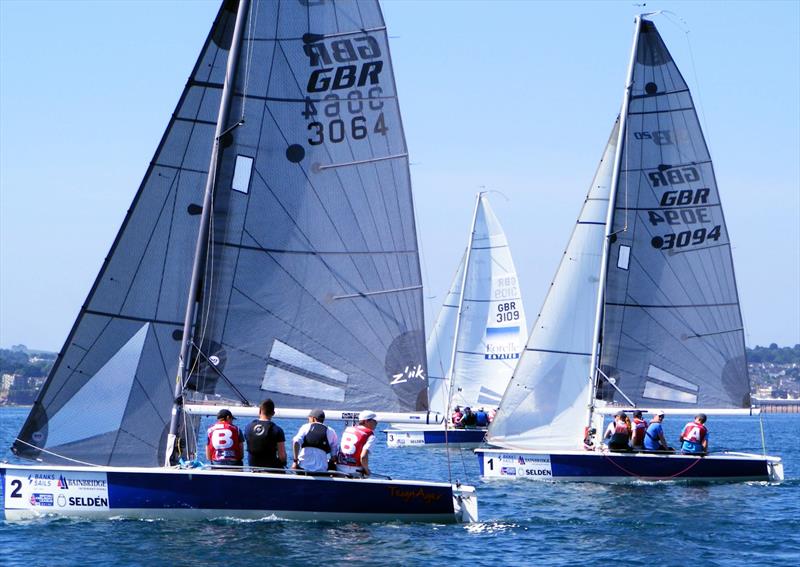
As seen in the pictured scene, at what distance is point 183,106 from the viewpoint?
1894cm

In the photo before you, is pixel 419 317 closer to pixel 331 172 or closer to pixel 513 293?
pixel 331 172

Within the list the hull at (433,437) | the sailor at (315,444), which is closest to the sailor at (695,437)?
the sailor at (315,444)

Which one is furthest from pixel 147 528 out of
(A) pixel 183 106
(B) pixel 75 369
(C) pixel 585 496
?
(C) pixel 585 496

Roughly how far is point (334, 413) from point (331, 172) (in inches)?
139

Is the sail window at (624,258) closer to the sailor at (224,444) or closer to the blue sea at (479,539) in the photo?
the blue sea at (479,539)

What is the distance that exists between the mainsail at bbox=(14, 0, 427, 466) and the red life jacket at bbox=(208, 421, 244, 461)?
974mm

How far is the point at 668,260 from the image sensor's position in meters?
29.1

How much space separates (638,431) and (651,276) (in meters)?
4.10

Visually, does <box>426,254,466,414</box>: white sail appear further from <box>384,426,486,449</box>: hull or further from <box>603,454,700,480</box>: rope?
<box>603,454,700,480</box>: rope

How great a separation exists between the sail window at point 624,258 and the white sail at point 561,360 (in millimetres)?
486

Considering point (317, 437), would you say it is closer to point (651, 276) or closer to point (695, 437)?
point (695, 437)

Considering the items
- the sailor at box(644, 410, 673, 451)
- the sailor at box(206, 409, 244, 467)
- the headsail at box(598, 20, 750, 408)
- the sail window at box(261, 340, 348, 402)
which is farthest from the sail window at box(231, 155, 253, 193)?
the headsail at box(598, 20, 750, 408)

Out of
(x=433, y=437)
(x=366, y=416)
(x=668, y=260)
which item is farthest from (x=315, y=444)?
(x=433, y=437)

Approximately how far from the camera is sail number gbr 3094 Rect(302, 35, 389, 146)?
19.2m
